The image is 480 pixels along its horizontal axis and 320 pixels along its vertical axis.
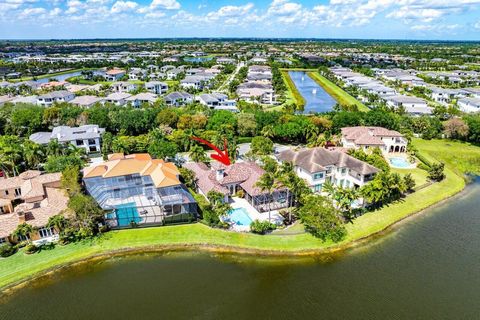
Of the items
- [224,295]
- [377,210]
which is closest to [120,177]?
[224,295]

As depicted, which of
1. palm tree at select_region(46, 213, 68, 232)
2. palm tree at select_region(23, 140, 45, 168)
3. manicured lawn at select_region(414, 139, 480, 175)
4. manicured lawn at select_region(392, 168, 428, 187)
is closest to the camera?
palm tree at select_region(46, 213, 68, 232)

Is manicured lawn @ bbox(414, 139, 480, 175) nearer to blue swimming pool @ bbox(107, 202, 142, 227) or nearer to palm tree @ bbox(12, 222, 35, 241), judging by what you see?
blue swimming pool @ bbox(107, 202, 142, 227)

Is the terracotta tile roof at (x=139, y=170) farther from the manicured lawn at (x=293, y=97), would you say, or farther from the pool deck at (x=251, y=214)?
the manicured lawn at (x=293, y=97)

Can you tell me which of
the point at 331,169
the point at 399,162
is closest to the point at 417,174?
the point at 399,162

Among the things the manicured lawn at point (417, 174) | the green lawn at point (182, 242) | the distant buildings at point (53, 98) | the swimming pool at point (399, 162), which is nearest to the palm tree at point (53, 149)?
the green lawn at point (182, 242)

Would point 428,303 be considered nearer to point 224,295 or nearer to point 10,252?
point 224,295

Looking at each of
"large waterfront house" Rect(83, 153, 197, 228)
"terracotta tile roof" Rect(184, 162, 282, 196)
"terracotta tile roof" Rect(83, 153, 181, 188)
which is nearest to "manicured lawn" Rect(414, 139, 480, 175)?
"terracotta tile roof" Rect(184, 162, 282, 196)
